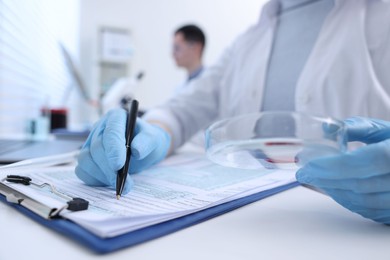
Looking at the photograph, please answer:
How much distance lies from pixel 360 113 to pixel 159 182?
1.46 feet

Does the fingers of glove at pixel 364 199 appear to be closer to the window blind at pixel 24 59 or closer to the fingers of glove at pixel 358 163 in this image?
the fingers of glove at pixel 358 163

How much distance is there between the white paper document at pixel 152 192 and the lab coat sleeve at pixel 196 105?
1.10 feet

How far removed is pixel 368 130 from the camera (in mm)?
305

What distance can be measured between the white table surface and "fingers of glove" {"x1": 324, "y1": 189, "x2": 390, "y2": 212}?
0.9 inches

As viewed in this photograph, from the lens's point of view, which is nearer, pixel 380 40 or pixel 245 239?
pixel 245 239

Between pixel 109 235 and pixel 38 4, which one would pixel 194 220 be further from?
pixel 38 4

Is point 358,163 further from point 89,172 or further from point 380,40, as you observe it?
point 380,40

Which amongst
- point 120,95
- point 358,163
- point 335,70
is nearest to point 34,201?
point 358,163

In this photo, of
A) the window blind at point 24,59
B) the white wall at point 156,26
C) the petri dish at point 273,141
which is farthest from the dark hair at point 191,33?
the petri dish at point 273,141

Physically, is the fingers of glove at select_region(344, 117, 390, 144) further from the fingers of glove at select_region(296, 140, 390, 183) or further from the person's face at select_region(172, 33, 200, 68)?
the person's face at select_region(172, 33, 200, 68)

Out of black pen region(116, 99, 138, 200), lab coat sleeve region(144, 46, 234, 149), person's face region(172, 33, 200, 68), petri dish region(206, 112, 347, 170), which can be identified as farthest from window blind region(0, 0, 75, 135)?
person's face region(172, 33, 200, 68)

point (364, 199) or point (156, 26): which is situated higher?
point (156, 26)

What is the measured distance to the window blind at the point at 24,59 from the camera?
36.8 inches

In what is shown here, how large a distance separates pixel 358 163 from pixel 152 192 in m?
0.22
